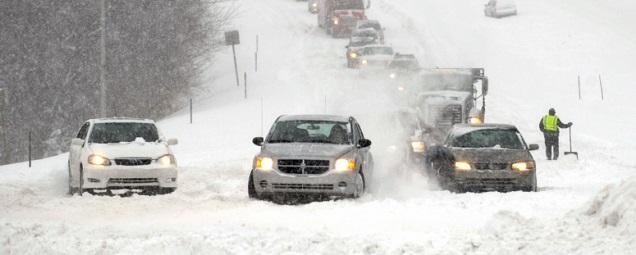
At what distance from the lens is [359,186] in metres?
15.9

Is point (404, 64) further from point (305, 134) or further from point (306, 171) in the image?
point (306, 171)

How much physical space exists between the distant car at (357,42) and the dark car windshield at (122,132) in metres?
27.0

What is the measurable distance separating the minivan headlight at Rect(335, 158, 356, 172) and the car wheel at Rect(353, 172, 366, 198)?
0.71 feet

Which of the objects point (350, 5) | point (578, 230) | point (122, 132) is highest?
point (350, 5)

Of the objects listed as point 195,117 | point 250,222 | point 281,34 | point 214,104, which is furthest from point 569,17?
point 250,222

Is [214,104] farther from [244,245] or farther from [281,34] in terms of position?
[244,245]

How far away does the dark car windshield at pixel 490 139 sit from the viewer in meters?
18.4

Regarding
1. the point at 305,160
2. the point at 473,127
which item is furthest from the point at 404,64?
the point at 305,160

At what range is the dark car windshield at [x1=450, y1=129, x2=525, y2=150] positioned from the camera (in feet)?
60.3

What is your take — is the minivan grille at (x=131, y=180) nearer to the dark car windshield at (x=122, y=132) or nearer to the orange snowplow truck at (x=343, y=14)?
the dark car windshield at (x=122, y=132)

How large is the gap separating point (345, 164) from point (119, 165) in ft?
13.2

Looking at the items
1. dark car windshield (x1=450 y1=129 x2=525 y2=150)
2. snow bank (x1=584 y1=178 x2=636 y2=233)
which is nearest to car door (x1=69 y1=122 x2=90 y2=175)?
dark car windshield (x1=450 y1=129 x2=525 y2=150)

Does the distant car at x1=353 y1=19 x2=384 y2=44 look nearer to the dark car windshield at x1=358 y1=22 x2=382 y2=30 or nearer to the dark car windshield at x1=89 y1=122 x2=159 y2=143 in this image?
the dark car windshield at x1=358 y1=22 x2=382 y2=30

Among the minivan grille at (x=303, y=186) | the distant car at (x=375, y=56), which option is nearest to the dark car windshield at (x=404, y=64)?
the distant car at (x=375, y=56)
